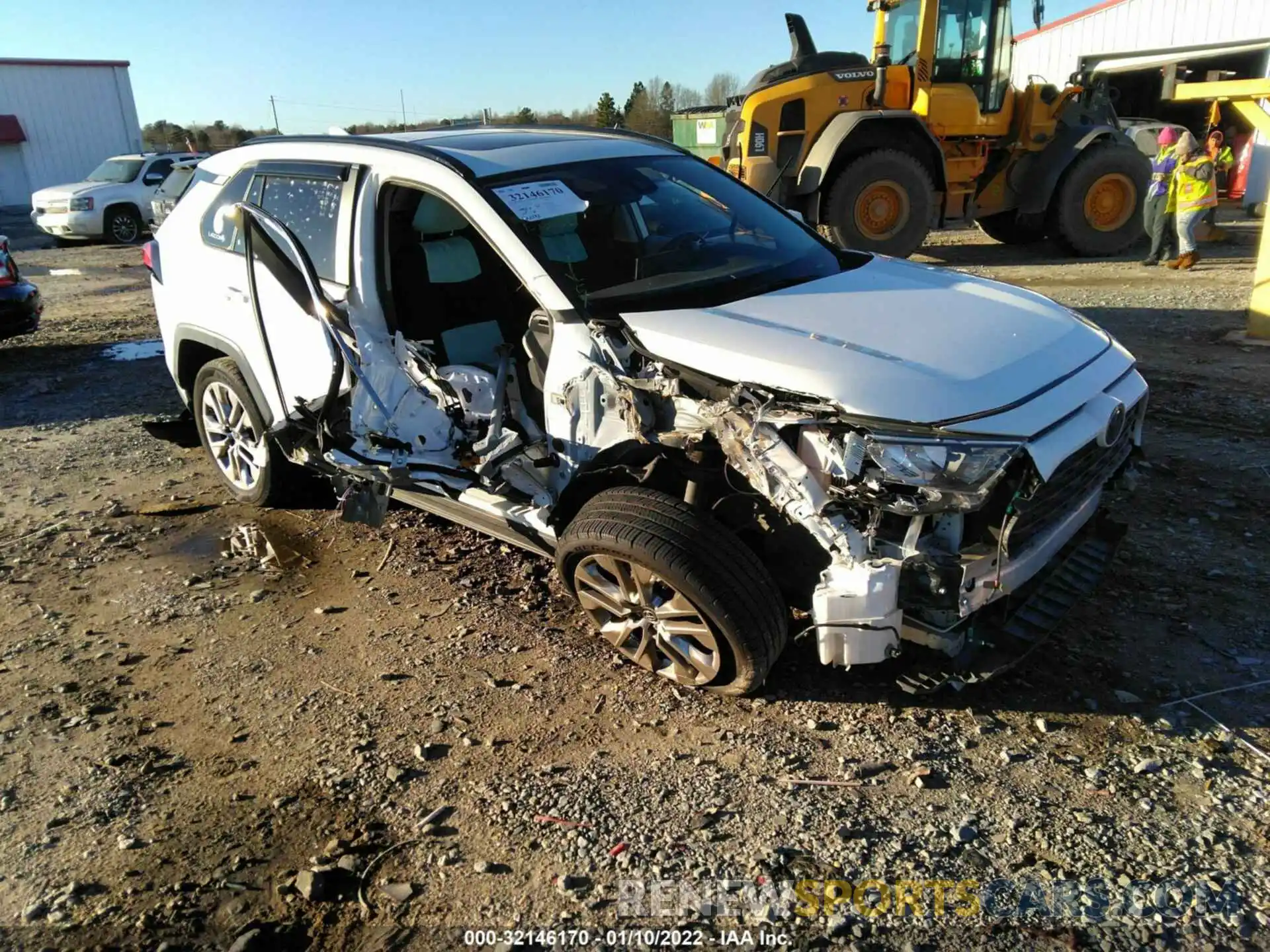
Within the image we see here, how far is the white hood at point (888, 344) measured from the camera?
2805 millimetres

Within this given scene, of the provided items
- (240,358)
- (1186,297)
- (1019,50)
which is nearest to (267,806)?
(240,358)

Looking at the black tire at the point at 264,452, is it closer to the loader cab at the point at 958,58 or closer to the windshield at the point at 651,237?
the windshield at the point at 651,237

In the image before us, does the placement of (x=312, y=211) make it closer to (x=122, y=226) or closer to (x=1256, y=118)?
(x=1256, y=118)

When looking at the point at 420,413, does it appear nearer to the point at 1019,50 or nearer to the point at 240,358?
the point at 240,358

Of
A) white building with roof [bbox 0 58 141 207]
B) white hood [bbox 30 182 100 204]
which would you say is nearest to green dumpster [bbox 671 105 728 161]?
white hood [bbox 30 182 100 204]

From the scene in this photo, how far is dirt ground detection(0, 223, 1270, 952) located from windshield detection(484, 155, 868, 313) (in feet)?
4.65

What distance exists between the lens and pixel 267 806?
9.26 ft

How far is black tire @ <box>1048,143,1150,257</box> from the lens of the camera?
11.8 m

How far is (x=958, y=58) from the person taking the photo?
37.3 ft

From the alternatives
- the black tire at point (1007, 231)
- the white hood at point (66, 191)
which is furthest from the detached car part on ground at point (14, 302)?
the black tire at point (1007, 231)

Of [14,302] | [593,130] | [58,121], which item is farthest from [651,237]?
[58,121]

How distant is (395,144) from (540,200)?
805mm

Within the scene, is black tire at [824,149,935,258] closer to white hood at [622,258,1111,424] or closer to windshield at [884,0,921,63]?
windshield at [884,0,921,63]

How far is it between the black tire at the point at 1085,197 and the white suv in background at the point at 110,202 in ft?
50.2
